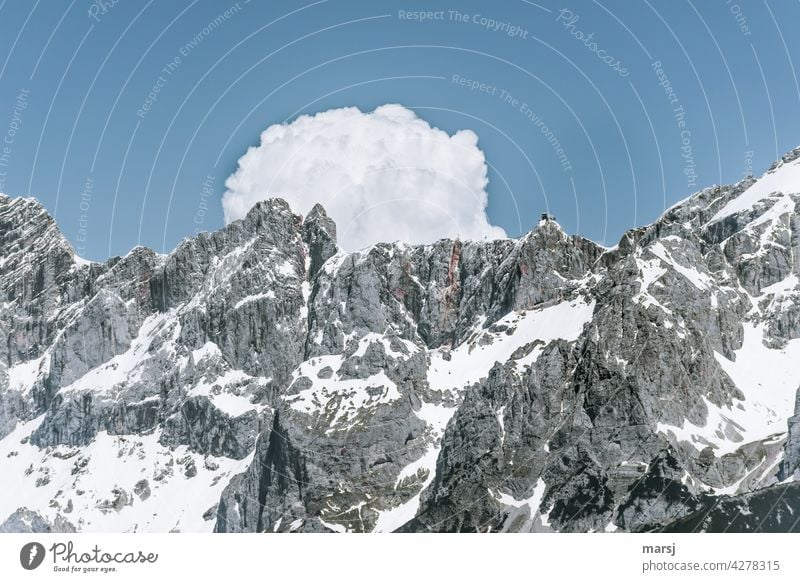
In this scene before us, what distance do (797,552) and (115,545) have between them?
52869 mm

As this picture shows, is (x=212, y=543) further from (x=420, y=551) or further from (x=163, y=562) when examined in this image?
(x=420, y=551)

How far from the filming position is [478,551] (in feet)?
274

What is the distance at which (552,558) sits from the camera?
8531 cm

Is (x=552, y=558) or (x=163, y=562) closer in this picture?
(x=163, y=562)

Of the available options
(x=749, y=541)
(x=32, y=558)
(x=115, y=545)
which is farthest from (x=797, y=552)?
(x=32, y=558)

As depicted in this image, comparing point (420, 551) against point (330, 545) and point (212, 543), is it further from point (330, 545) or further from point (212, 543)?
point (212, 543)

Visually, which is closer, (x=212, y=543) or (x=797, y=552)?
(x=212, y=543)

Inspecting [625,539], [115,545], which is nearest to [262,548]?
[115,545]

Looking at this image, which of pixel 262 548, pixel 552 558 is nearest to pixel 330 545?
pixel 262 548

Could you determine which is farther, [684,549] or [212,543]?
[684,549]

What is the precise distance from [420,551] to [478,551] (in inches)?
171

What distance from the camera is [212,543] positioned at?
81500 millimetres

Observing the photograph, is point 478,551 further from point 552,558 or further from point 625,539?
point 625,539

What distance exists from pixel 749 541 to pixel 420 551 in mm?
26716
